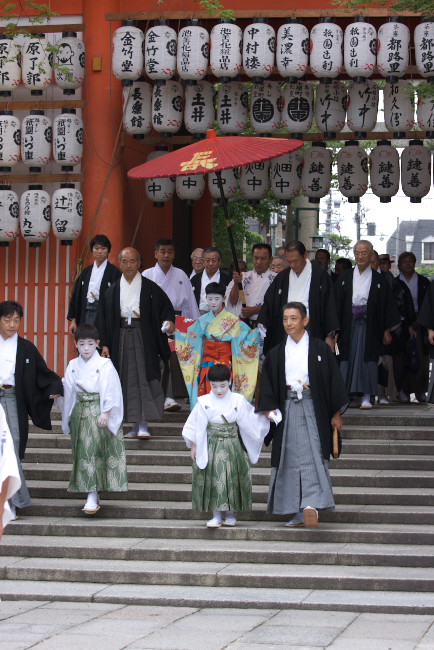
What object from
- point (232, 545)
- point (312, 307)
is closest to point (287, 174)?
point (312, 307)

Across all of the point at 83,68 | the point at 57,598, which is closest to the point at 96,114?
the point at 83,68

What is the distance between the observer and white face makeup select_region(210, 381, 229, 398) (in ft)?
29.1

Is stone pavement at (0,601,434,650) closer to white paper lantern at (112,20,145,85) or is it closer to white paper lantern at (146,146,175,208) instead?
white paper lantern at (112,20,145,85)

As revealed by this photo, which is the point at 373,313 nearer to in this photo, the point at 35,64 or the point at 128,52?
the point at 128,52

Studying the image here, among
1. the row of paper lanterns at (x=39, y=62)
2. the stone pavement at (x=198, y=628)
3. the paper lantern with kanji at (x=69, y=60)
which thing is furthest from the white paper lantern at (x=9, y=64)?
the stone pavement at (x=198, y=628)

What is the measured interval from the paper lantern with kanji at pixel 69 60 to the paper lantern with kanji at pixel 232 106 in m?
1.61

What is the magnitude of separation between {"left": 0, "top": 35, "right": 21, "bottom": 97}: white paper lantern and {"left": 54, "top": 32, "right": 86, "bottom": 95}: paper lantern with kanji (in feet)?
1.42

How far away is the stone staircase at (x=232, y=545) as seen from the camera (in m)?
7.83

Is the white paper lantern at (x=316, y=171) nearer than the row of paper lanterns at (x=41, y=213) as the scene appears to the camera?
No

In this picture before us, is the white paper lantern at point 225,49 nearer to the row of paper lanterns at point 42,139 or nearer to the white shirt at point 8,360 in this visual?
the row of paper lanterns at point 42,139

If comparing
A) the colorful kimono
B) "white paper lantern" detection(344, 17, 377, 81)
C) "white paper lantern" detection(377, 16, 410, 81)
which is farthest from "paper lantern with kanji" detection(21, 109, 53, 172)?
"white paper lantern" detection(377, 16, 410, 81)

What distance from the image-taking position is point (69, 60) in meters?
13.0

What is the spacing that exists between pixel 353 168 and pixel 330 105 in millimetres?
953

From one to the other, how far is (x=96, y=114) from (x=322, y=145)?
2.69m
